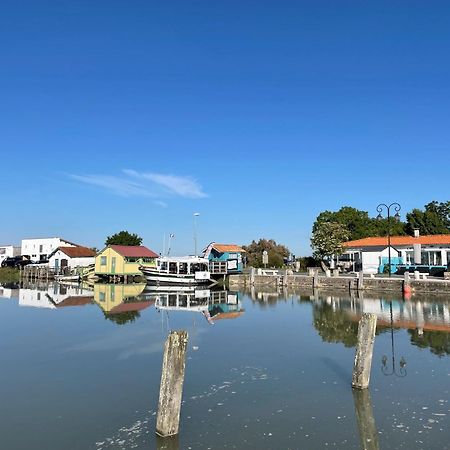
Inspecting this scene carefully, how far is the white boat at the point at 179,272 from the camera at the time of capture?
171 feet

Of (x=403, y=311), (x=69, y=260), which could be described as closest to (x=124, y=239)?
(x=69, y=260)

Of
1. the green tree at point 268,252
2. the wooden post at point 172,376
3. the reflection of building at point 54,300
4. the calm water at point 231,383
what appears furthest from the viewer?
the green tree at point 268,252

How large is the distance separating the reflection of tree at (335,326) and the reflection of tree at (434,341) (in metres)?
2.64

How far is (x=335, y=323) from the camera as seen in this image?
974 inches

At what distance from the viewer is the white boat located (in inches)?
2056

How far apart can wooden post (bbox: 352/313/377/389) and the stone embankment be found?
25.9 meters

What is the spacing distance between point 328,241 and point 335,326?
34.5m

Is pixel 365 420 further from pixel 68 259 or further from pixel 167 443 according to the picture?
pixel 68 259

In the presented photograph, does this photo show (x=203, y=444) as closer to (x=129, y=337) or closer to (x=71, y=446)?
(x=71, y=446)

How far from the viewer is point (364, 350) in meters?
12.1

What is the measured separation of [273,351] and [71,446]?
10.2 m

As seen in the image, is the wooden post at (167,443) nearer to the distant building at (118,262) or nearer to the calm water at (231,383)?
the calm water at (231,383)

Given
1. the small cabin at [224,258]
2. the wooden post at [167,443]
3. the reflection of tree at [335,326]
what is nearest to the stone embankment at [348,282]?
the small cabin at [224,258]

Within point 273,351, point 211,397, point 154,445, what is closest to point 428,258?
point 273,351
